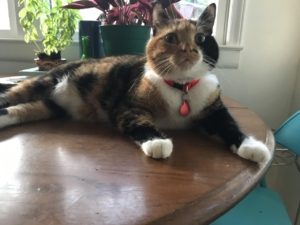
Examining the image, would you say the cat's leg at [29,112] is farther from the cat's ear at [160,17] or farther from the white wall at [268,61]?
the white wall at [268,61]

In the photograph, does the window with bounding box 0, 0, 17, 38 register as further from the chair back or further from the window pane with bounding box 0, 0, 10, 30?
the chair back

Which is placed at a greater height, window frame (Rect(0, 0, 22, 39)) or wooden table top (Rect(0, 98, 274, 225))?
window frame (Rect(0, 0, 22, 39))

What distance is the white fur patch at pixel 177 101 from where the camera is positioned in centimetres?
69

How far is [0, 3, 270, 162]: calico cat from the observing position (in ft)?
2.11

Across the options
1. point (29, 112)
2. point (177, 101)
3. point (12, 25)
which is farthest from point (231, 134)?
point (12, 25)

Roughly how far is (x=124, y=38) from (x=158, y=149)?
1.76 feet

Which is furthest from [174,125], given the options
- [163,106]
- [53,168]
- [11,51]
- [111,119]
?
[11,51]

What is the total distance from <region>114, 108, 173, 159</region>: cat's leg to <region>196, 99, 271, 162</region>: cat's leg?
5.0 inches

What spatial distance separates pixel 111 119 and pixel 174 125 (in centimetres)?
16

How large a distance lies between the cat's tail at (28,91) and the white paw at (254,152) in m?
0.55

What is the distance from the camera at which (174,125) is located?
27.6 inches

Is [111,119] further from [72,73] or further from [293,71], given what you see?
[293,71]

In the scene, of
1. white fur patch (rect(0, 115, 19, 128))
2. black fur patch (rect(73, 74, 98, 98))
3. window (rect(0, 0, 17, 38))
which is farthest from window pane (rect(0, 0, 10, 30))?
white fur patch (rect(0, 115, 19, 128))

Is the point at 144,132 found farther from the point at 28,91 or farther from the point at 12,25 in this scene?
the point at 12,25
